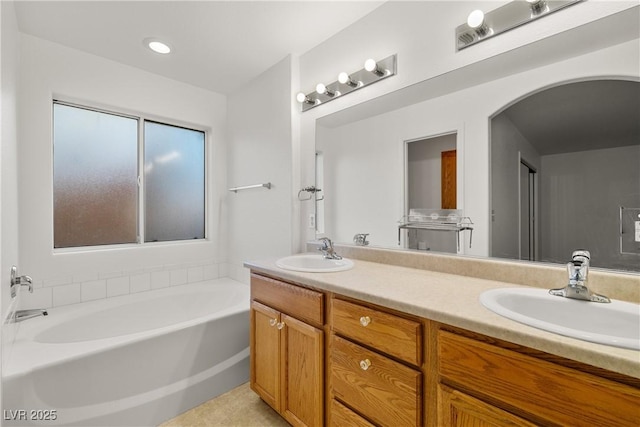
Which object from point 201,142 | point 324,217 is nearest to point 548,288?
point 324,217

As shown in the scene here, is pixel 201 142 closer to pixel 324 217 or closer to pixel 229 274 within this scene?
pixel 229 274

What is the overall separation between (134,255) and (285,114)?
1.74 meters

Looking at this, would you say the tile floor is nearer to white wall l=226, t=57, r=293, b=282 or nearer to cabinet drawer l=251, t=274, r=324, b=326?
cabinet drawer l=251, t=274, r=324, b=326

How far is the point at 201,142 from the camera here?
9.86 ft

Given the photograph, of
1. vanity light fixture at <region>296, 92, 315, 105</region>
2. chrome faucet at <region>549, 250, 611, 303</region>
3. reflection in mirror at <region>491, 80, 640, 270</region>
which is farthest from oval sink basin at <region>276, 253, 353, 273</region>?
vanity light fixture at <region>296, 92, 315, 105</region>

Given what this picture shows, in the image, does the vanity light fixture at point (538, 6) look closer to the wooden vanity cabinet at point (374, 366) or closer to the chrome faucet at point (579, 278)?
the chrome faucet at point (579, 278)

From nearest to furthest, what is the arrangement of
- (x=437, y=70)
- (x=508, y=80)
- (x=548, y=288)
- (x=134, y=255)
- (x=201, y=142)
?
1. (x=548, y=288)
2. (x=508, y=80)
3. (x=437, y=70)
4. (x=134, y=255)
5. (x=201, y=142)

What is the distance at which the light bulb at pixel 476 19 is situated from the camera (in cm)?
128

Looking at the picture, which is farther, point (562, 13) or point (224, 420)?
point (224, 420)

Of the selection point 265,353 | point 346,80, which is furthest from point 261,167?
point 265,353

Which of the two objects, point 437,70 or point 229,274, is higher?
point 437,70

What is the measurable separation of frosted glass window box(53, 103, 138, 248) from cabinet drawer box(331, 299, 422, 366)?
2.19 meters

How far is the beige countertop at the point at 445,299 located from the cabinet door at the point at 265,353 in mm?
250

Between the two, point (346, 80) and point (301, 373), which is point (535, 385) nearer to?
point (301, 373)
